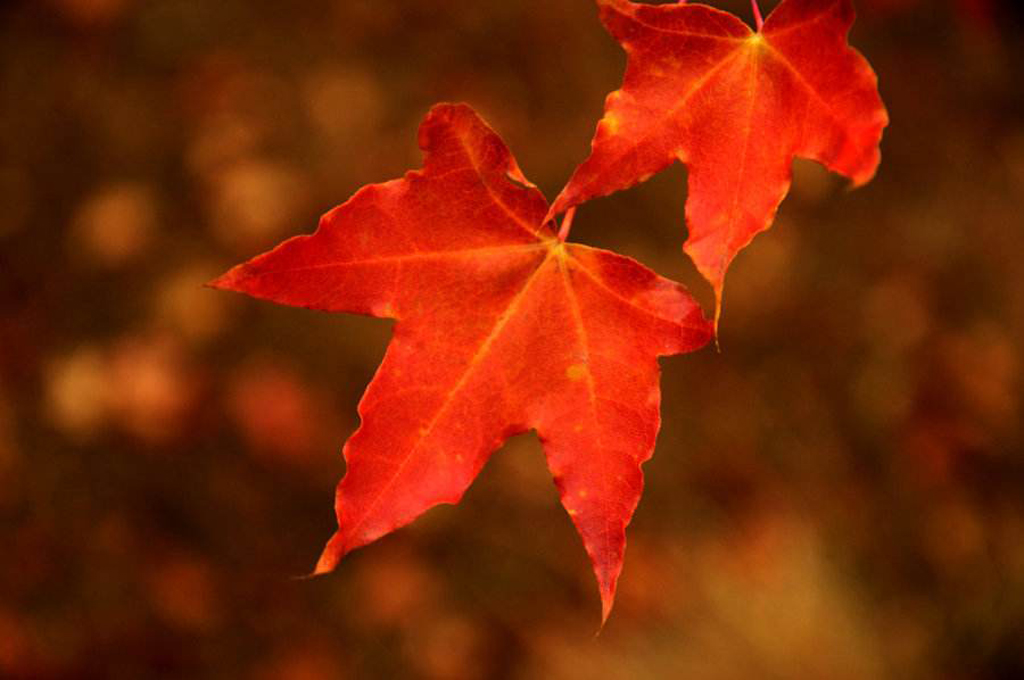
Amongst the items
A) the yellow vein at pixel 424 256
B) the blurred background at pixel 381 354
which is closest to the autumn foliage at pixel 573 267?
the yellow vein at pixel 424 256

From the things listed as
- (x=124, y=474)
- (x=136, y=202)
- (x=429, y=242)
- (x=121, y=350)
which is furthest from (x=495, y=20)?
(x=429, y=242)

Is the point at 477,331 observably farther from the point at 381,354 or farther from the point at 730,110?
the point at 381,354

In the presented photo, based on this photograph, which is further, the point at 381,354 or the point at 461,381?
the point at 381,354

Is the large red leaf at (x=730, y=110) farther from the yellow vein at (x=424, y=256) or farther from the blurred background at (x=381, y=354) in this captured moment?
the blurred background at (x=381, y=354)

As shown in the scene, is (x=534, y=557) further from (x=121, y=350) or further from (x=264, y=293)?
(x=264, y=293)

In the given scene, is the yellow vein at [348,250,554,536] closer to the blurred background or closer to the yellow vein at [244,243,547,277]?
the yellow vein at [244,243,547,277]

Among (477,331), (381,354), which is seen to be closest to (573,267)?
(477,331)
